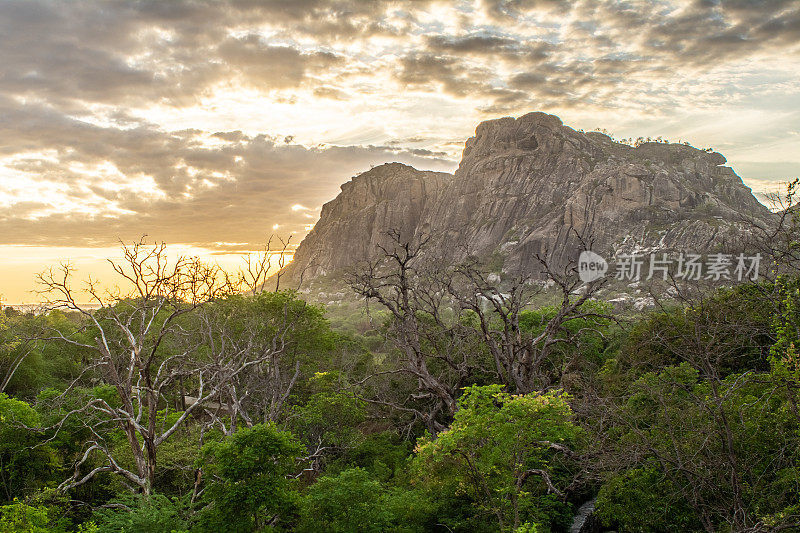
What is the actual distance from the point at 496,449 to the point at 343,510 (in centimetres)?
451

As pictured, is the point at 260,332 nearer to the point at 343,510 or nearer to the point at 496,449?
the point at 343,510

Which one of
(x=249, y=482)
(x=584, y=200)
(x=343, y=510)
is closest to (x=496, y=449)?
(x=343, y=510)

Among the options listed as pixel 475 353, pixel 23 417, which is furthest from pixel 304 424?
pixel 23 417

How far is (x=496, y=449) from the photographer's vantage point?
14.2 metres

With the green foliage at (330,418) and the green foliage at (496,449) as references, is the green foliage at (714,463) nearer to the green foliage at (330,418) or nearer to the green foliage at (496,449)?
the green foliage at (496,449)

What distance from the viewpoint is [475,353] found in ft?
89.4

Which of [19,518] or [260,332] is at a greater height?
[260,332]

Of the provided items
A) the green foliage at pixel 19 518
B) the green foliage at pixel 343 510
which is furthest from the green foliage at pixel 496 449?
the green foliage at pixel 19 518

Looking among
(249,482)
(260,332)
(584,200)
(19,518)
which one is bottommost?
(19,518)

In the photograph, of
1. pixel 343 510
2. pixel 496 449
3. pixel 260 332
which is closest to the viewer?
pixel 343 510

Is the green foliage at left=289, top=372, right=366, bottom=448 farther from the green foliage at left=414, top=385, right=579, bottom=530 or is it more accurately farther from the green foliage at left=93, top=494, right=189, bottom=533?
the green foliage at left=93, top=494, right=189, bottom=533

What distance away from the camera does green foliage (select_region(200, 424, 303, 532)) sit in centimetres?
1309

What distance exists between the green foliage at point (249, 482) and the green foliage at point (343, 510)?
588mm

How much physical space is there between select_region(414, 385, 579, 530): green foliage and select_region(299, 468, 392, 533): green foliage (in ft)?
6.52
